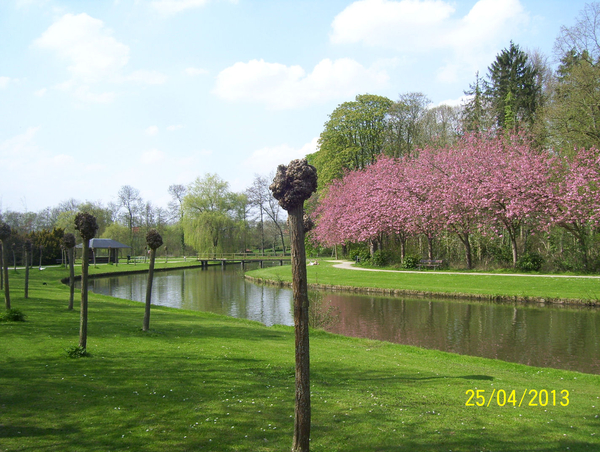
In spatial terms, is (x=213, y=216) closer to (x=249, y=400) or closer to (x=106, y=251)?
(x=106, y=251)

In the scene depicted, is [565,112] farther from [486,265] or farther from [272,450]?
[272,450]

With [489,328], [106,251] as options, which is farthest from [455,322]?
[106,251]

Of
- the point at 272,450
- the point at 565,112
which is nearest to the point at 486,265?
the point at 565,112

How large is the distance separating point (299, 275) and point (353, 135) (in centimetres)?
4549

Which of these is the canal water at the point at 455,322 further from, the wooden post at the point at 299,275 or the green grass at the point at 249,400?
the wooden post at the point at 299,275

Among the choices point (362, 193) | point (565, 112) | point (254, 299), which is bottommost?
point (254, 299)

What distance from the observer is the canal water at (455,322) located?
41.1ft

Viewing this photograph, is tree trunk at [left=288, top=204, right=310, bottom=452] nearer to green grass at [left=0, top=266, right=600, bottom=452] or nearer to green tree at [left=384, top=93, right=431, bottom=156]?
green grass at [left=0, top=266, right=600, bottom=452]

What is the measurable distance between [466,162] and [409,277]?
1003cm

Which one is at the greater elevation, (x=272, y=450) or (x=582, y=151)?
(x=582, y=151)

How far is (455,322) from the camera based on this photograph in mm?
17062

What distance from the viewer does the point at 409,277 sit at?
1138 inches

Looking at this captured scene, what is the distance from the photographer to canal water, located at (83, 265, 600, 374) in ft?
41.1

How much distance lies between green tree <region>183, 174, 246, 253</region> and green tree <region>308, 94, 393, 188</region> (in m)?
18.3
